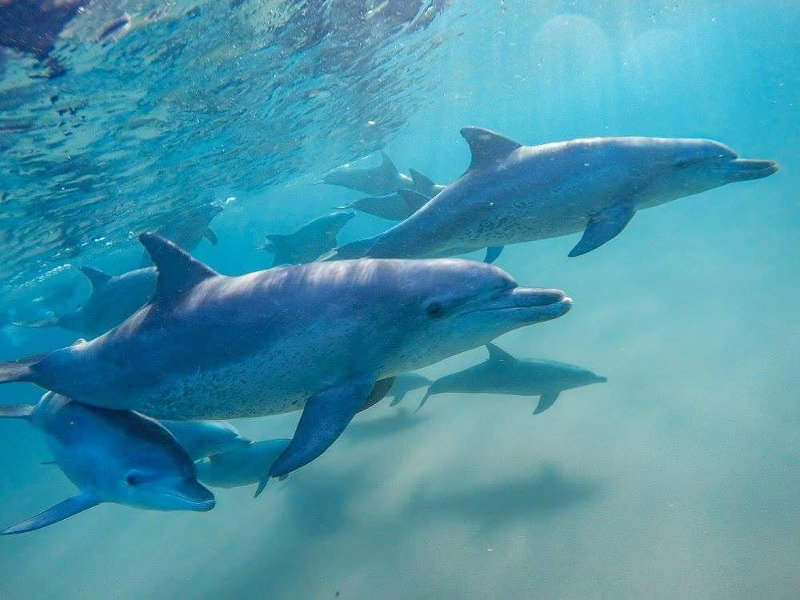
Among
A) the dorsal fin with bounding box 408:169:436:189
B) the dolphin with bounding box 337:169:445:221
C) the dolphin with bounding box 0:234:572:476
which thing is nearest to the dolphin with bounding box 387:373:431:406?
the dolphin with bounding box 337:169:445:221

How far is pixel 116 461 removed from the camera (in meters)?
4.25

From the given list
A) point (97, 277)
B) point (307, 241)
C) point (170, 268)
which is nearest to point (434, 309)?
point (170, 268)

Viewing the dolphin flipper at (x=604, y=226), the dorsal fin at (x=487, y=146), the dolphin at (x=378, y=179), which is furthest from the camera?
the dolphin at (x=378, y=179)

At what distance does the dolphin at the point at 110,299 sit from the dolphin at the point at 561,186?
243 inches

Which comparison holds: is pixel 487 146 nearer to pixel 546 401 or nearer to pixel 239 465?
pixel 546 401

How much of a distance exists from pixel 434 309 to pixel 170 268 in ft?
7.56

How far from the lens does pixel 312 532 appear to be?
867 cm

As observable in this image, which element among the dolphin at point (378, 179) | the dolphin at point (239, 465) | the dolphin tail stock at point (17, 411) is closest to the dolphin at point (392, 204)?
the dolphin at point (378, 179)

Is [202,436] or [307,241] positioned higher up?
[307,241]

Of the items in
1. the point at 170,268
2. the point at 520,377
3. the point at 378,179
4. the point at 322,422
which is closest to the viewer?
the point at 322,422

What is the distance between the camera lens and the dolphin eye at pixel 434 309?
157 inches

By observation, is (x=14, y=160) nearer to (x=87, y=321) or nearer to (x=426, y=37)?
(x=87, y=321)

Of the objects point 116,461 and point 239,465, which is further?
point 239,465

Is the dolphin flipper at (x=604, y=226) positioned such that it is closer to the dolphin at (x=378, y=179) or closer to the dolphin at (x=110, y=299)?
the dolphin at (x=110, y=299)
